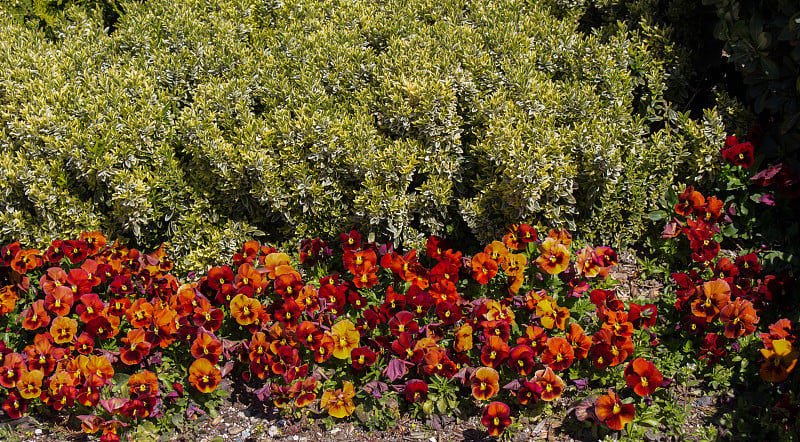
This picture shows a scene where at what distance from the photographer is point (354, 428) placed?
328cm

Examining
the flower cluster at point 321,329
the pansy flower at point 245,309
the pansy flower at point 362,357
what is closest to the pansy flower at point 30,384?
the flower cluster at point 321,329

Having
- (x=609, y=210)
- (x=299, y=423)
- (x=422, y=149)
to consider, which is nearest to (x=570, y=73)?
(x=609, y=210)

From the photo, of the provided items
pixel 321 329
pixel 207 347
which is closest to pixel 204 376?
pixel 207 347

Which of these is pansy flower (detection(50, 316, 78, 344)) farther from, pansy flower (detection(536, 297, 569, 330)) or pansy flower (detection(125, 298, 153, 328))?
pansy flower (detection(536, 297, 569, 330))

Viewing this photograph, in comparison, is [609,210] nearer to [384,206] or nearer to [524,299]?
[524,299]

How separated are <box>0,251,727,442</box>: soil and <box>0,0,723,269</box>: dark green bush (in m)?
1.12

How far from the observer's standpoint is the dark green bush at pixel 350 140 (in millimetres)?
3805

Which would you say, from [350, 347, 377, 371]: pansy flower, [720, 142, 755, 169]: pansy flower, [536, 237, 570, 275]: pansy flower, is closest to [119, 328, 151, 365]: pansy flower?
[350, 347, 377, 371]: pansy flower

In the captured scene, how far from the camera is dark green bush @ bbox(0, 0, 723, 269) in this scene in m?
3.80

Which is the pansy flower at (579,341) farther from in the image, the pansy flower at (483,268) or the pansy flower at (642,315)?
the pansy flower at (483,268)

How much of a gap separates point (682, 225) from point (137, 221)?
3.38m

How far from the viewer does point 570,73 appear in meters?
4.37

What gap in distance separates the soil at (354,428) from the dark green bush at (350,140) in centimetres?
112

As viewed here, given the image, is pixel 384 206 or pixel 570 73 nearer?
pixel 384 206
